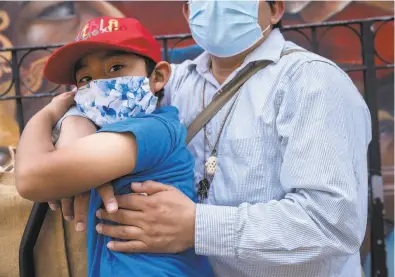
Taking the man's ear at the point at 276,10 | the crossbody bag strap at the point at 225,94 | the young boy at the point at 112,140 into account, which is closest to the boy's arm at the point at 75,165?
the young boy at the point at 112,140

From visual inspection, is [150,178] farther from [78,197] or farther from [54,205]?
[54,205]

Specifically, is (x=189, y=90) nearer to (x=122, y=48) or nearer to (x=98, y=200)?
(x=122, y=48)

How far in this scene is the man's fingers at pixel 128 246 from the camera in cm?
111

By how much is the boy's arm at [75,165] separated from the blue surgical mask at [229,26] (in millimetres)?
563

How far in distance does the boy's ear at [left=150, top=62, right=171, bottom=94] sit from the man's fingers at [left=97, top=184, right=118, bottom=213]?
14.6 inches

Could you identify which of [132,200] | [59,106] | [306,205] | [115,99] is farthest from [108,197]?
[306,205]

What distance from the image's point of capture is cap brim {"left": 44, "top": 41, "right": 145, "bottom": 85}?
1.20 meters

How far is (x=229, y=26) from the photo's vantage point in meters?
1.46

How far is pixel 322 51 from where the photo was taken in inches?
141

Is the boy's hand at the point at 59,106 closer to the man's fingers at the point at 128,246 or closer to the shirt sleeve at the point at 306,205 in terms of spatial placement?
the man's fingers at the point at 128,246

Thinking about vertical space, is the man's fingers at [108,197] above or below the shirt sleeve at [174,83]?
below

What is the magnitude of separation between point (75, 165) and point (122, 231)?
238mm

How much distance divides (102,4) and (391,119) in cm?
260

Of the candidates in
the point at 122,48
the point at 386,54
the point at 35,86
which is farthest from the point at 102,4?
the point at 122,48
